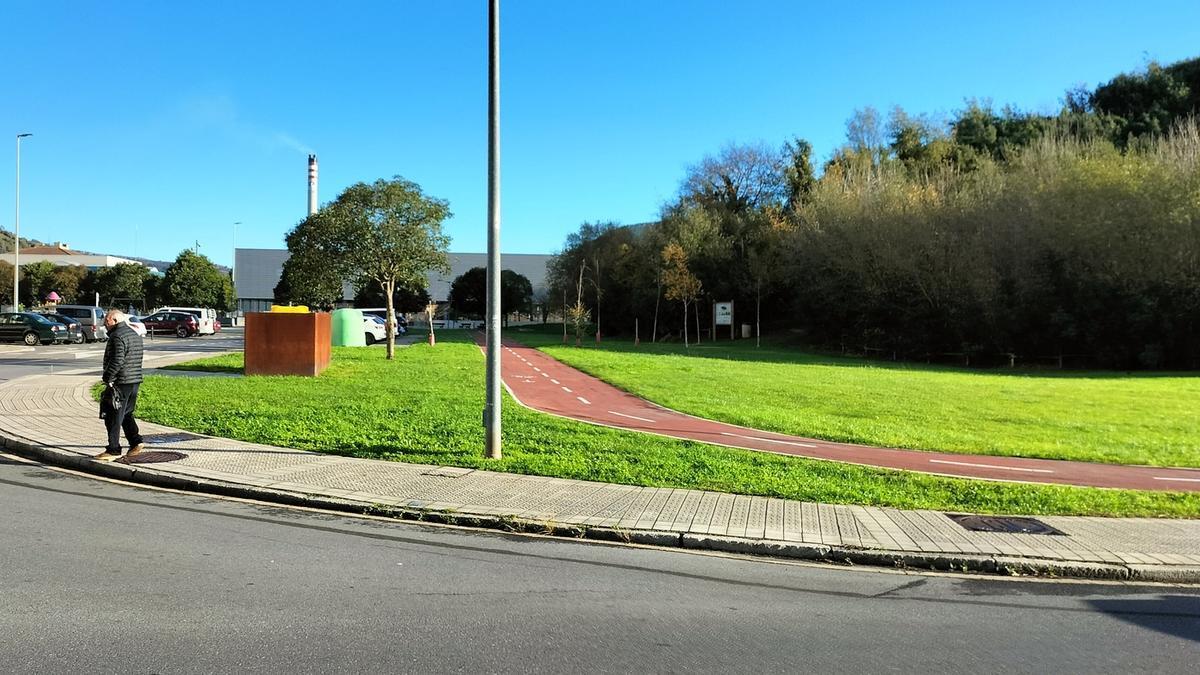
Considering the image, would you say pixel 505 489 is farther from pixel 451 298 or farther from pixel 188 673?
pixel 451 298

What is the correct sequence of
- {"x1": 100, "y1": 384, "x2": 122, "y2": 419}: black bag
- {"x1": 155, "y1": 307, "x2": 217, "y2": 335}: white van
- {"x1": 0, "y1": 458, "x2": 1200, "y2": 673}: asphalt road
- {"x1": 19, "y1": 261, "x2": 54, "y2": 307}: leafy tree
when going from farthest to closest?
{"x1": 19, "y1": 261, "x2": 54, "y2": 307}: leafy tree < {"x1": 155, "y1": 307, "x2": 217, "y2": 335}: white van < {"x1": 100, "y1": 384, "x2": 122, "y2": 419}: black bag < {"x1": 0, "y1": 458, "x2": 1200, "y2": 673}: asphalt road

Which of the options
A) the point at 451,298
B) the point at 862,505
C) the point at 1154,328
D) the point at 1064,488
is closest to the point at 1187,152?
the point at 1154,328

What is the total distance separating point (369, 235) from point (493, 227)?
17.7m

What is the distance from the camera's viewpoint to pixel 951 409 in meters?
16.7

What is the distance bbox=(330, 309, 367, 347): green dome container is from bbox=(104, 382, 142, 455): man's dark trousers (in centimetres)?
2651

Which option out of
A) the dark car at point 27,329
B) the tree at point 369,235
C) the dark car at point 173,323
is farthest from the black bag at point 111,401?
the dark car at point 173,323

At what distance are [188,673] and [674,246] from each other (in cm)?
5269

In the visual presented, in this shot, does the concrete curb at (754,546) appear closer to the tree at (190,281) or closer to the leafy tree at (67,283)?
the tree at (190,281)

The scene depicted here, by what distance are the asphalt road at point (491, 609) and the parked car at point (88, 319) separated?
36.7 m

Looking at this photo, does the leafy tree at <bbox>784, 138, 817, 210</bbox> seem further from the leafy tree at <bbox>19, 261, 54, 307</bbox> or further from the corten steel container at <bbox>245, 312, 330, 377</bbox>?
the leafy tree at <bbox>19, 261, 54, 307</bbox>

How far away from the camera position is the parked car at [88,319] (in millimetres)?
37156

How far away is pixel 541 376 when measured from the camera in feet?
77.3

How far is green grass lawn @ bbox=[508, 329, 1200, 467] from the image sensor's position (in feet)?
40.0

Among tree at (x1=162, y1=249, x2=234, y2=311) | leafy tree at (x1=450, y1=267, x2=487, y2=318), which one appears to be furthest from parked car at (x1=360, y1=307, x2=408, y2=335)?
leafy tree at (x1=450, y1=267, x2=487, y2=318)
